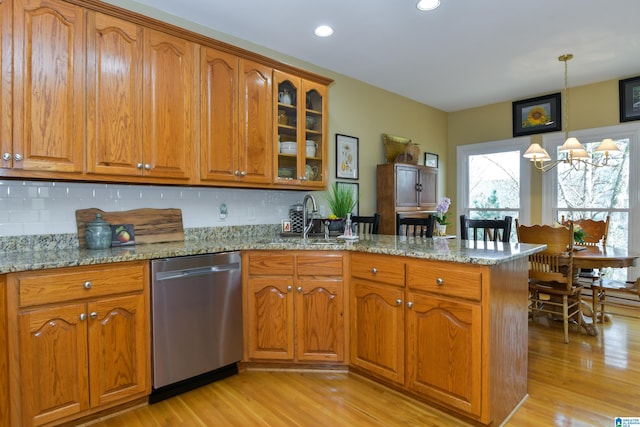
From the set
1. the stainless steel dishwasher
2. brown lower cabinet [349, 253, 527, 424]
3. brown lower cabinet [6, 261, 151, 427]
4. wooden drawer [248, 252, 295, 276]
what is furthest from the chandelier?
brown lower cabinet [6, 261, 151, 427]

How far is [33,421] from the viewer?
1767 mm

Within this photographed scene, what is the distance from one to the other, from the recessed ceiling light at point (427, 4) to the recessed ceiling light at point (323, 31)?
0.76 metres

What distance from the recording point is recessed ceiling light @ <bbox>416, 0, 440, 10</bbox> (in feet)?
8.57

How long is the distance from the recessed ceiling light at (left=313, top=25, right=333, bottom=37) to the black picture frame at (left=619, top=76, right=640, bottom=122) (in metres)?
3.61

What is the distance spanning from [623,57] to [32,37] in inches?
197

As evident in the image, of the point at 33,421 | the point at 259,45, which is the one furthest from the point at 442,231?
the point at 33,421

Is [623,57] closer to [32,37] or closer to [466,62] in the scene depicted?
[466,62]

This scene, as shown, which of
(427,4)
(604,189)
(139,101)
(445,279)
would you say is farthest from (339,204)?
(604,189)

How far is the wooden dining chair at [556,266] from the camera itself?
122 inches

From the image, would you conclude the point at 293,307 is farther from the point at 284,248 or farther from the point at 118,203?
the point at 118,203

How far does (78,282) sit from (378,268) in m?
1.68

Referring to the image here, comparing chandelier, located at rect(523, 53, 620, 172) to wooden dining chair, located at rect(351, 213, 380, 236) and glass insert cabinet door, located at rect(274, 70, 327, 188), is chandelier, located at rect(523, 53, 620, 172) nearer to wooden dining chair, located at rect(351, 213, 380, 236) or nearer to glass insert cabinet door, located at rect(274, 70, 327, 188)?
wooden dining chair, located at rect(351, 213, 380, 236)

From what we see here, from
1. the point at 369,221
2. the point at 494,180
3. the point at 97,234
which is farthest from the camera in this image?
the point at 494,180

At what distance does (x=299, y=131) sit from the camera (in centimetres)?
317
